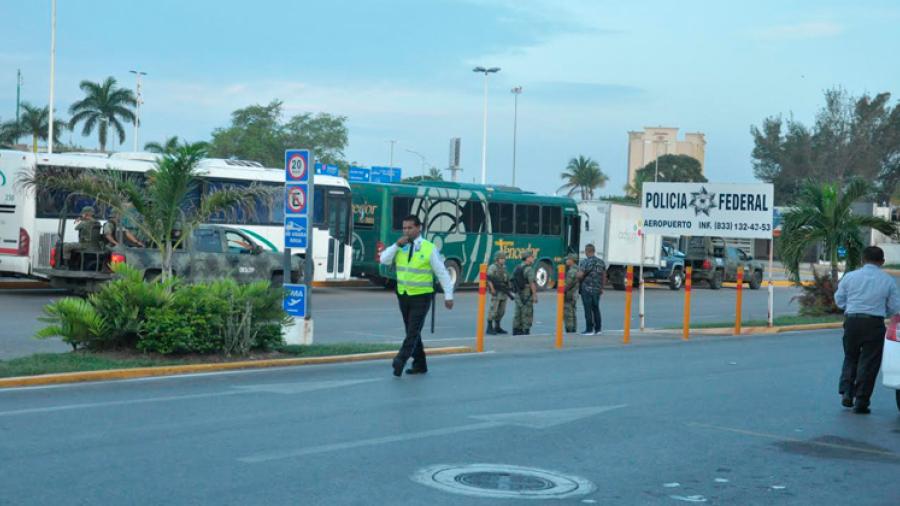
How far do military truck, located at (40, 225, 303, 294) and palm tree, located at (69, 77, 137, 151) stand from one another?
148ft

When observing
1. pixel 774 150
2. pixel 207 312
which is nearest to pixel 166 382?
pixel 207 312

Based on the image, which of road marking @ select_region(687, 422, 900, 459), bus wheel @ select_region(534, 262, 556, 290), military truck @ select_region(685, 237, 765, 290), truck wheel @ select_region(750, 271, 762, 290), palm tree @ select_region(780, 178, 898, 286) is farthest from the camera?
truck wheel @ select_region(750, 271, 762, 290)

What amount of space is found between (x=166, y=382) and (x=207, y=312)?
1768 millimetres

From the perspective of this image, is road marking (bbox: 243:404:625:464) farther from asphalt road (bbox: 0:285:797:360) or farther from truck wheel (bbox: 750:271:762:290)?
truck wheel (bbox: 750:271:762:290)

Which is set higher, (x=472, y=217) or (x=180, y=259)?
(x=472, y=217)

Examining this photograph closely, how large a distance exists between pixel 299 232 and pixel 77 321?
3696 millimetres

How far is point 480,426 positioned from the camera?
10094mm

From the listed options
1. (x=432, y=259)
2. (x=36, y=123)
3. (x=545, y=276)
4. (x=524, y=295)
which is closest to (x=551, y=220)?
(x=545, y=276)

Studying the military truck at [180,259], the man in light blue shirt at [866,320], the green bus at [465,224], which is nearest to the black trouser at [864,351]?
the man in light blue shirt at [866,320]

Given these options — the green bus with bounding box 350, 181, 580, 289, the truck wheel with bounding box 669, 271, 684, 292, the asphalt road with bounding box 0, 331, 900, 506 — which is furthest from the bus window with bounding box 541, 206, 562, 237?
the asphalt road with bounding box 0, 331, 900, 506

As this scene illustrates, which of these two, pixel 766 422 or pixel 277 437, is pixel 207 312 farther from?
pixel 766 422

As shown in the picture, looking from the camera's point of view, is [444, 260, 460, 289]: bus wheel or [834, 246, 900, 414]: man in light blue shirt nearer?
[834, 246, 900, 414]: man in light blue shirt

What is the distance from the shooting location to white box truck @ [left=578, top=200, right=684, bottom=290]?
42188 mm

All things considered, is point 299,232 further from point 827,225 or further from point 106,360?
point 827,225
